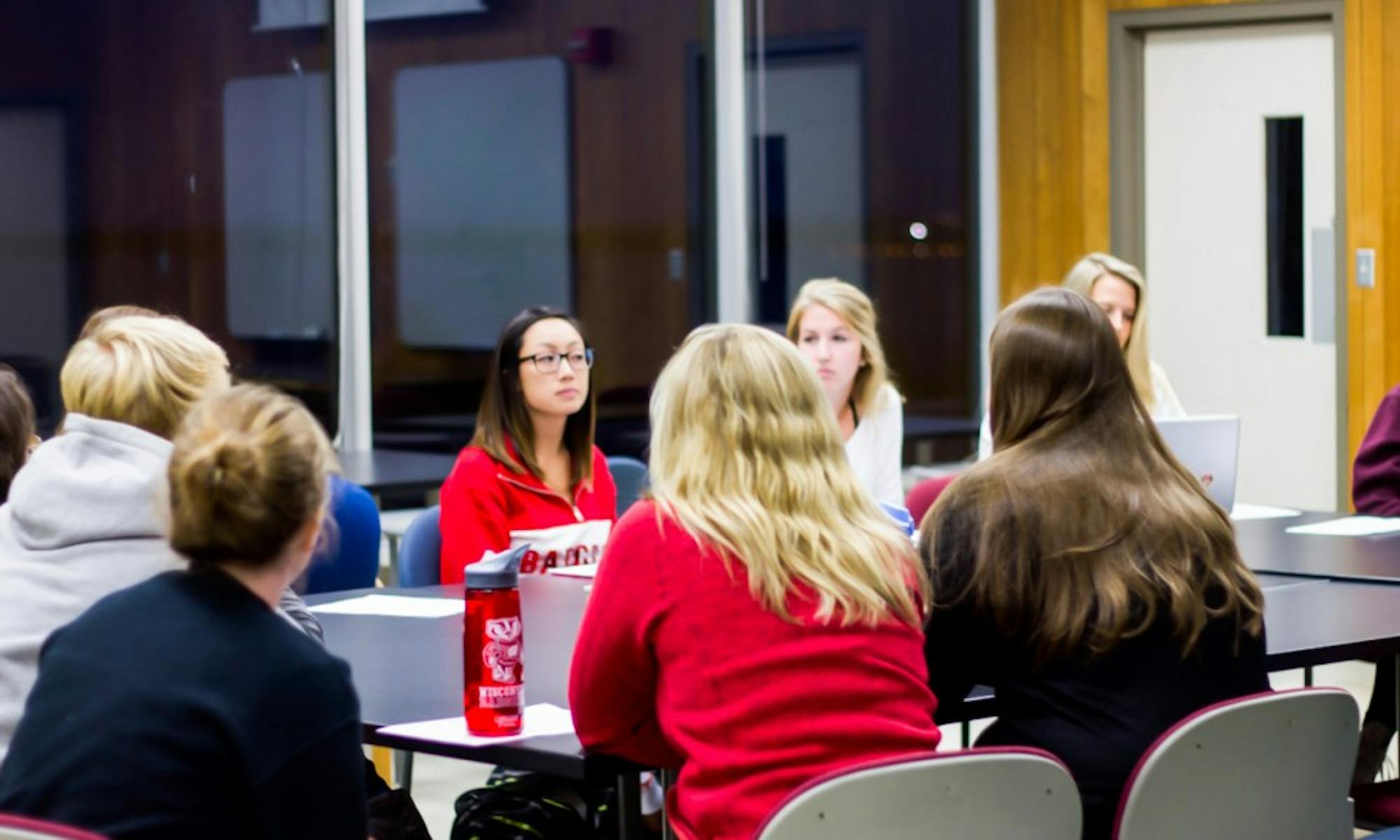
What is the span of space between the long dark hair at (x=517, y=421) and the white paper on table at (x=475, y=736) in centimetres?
141

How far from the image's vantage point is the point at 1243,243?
22.9ft

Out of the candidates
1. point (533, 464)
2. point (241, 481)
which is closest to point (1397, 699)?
point (533, 464)

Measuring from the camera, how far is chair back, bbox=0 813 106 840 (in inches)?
63.3

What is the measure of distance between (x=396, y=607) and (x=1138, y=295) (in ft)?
8.30

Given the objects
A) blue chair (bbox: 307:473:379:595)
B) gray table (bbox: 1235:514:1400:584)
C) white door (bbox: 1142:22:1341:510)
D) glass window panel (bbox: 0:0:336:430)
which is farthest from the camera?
white door (bbox: 1142:22:1341:510)

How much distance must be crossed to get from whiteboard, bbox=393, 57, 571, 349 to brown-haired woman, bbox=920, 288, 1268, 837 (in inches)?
153

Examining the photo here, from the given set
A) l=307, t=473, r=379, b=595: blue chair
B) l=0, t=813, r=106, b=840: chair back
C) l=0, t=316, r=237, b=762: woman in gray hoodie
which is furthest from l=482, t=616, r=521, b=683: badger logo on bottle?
l=307, t=473, r=379, b=595: blue chair

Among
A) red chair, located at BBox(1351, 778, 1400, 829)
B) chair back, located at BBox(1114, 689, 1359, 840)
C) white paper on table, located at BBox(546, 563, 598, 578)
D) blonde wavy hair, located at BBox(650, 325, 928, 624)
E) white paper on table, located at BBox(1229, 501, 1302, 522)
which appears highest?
blonde wavy hair, located at BBox(650, 325, 928, 624)

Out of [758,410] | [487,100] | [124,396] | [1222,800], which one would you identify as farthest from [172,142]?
[1222,800]

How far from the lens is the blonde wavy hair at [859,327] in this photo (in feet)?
15.2

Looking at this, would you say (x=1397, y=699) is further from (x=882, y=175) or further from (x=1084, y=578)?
(x=882, y=175)

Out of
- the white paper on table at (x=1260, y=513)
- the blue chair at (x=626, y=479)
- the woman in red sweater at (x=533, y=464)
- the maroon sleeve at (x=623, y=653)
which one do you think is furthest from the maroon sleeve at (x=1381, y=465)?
the maroon sleeve at (x=623, y=653)

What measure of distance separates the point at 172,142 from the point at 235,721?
4237 millimetres

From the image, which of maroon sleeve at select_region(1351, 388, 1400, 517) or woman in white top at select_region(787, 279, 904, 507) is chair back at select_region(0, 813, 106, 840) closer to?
woman in white top at select_region(787, 279, 904, 507)
